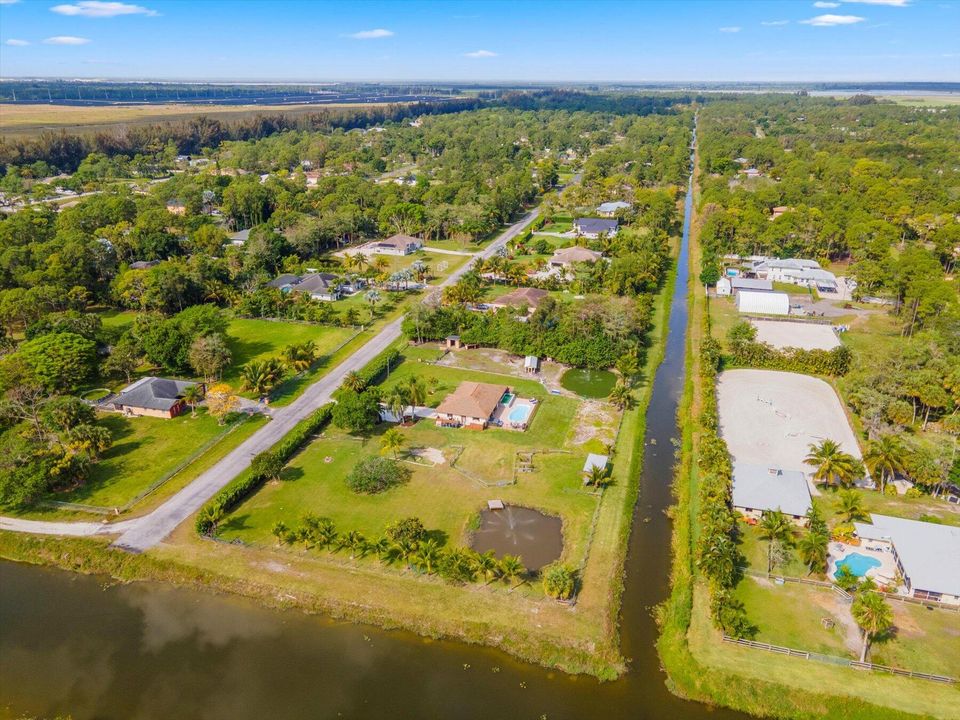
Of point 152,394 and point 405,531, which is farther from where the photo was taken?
point 152,394

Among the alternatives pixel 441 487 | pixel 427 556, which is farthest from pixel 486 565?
pixel 441 487

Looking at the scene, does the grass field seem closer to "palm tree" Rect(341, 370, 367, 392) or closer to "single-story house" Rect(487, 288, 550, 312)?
"palm tree" Rect(341, 370, 367, 392)

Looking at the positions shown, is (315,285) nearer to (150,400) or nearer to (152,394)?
(152,394)

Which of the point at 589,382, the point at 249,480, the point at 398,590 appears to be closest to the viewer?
the point at 398,590

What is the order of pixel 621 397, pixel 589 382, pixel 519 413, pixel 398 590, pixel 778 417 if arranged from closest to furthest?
pixel 398 590, pixel 778 417, pixel 519 413, pixel 621 397, pixel 589 382

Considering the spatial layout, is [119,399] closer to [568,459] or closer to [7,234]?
[568,459]

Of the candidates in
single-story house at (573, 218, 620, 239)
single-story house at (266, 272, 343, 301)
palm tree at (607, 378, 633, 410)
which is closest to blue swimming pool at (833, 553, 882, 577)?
palm tree at (607, 378, 633, 410)
